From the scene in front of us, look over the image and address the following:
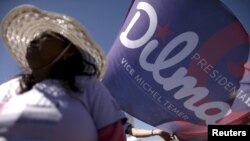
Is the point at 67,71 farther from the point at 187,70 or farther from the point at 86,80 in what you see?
the point at 187,70

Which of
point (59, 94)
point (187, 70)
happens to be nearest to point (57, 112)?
point (59, 94)

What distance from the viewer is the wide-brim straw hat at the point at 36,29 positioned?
61.8 inches

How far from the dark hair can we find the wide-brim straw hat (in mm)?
47

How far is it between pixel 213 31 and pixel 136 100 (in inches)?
39.2

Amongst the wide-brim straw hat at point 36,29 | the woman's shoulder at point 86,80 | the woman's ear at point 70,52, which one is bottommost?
the woman's shoulder at point 86,80

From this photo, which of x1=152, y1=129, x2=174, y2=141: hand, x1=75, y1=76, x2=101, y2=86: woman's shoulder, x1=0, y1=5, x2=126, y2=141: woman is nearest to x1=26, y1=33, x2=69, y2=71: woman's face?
x1=0, y1=5, x2=126, y2=141: woman

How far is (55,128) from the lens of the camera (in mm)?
1319

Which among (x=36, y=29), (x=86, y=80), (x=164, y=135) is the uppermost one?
(x=164, y=135)

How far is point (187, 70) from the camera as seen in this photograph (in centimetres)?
385

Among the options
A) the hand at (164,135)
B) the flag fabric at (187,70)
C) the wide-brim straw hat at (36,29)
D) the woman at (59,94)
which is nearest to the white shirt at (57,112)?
the woman at (59,94)

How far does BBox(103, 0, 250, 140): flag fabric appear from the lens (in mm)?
3828

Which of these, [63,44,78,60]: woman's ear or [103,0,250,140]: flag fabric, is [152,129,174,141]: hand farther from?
[63,44,78,60]: woman's ear

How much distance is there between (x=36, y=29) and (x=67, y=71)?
0.96 ft

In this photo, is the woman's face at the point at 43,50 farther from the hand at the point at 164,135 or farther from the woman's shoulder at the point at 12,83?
the hand at the point at 164,135
